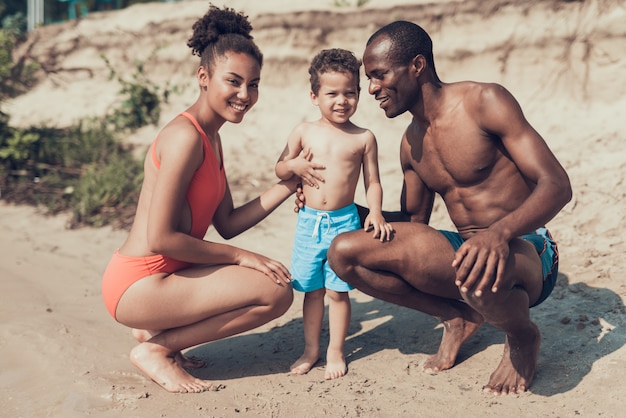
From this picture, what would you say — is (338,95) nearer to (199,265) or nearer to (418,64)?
(418,64)

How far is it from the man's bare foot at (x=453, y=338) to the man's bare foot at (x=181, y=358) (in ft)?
3.72

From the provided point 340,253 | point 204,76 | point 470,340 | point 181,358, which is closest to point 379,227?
point 340,253

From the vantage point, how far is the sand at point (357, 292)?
2.97 metres

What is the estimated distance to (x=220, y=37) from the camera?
323 centimetres

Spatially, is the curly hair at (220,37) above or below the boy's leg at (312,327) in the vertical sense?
above

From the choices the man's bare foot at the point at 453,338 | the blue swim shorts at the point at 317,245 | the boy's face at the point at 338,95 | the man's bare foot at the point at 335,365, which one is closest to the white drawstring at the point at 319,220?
the blue swim shorts at the point at 317,245

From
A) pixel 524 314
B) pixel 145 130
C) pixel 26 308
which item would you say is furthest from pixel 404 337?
pixel 145 130

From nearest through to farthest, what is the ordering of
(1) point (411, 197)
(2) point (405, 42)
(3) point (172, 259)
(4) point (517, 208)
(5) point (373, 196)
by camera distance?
(4) point (517, 208) < (2) point (405, 42) < (3) point (172, 259) < (5) point (373, 196) < (1) point (411, 197)

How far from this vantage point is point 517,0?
6441 millimetres

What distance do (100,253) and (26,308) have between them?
1.22 metres

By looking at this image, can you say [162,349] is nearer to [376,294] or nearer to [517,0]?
[376,294]

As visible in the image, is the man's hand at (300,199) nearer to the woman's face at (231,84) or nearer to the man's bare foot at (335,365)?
the woman's face at (231,84)

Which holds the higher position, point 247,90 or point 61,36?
point 247,90

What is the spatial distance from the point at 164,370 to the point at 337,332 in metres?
0.83
